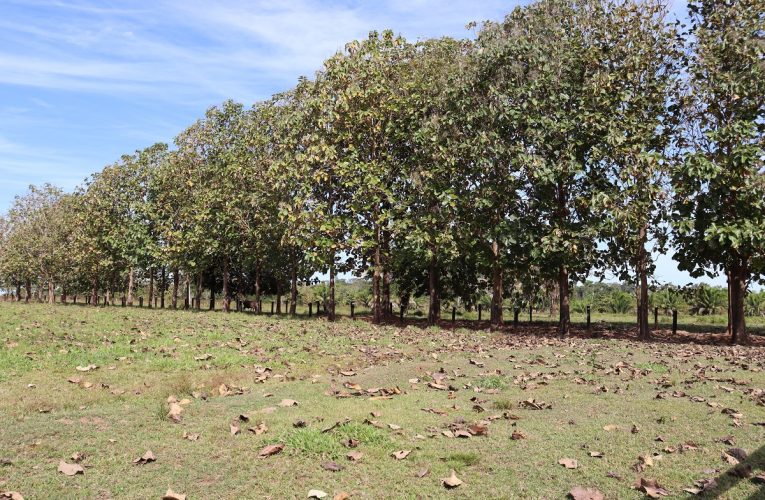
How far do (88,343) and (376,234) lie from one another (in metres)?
14.2

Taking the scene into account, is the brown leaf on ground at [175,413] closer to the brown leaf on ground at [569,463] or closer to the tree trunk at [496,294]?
the brown leaf on ground at [569,463]

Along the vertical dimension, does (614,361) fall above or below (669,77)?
below

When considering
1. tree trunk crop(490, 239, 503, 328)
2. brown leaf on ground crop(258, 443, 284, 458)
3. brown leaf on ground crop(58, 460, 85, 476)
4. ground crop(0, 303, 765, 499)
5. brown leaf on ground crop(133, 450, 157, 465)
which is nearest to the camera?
ground crop(0, 303, 765, 499)

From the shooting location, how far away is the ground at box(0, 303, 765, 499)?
570 centimetres

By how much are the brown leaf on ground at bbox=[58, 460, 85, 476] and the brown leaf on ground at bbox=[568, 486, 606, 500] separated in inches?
187

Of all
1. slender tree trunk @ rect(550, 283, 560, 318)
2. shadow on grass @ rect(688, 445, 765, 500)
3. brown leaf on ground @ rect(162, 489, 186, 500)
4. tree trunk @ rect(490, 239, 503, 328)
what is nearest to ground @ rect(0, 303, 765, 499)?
shadow on grass @ rect(688, 445, 765, 500)

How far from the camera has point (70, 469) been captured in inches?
232

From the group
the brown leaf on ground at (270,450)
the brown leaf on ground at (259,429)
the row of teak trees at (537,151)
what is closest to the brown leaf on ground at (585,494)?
the brown leaf on ground at (270,450)

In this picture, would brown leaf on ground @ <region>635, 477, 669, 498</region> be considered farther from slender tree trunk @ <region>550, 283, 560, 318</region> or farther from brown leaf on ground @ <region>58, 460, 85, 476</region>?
slender tree trunk @ <region>550, 283, 560, 318</region>

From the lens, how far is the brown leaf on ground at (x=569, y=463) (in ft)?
19.7

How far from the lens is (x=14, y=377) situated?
34.5 ft

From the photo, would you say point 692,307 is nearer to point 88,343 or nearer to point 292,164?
point 292,164

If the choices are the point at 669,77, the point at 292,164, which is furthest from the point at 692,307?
the point at 292,164

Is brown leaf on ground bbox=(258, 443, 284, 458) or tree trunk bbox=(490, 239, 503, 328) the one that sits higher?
tree trunk bbox=(490, 239, 503, 328)
